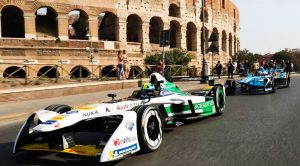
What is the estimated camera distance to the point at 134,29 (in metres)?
37.9

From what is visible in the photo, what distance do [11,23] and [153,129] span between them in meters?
30.1

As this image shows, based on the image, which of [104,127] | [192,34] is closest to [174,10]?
[192,34]

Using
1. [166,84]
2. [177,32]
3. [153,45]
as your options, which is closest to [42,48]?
[153,45]

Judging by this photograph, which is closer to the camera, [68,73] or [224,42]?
[68,73]

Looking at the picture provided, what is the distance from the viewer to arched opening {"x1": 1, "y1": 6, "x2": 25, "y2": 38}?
32.1 meters

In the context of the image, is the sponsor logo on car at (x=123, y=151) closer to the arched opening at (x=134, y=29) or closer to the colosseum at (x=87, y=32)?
the colosseum at (x=87, y=32)

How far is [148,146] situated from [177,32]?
35758mm

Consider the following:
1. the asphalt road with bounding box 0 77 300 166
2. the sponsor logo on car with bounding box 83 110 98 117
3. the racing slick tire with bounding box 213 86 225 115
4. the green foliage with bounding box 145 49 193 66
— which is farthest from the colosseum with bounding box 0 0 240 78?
the sponsor logo on car with bounding box 83 110 98 117

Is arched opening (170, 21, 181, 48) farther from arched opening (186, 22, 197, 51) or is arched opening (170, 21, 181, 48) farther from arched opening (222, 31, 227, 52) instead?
arched opening (222, 31, 227, 52)

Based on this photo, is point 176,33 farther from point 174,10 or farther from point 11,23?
point 11,23

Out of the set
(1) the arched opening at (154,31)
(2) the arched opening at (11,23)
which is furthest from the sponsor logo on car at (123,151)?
(1) the arched opening at (154,31)

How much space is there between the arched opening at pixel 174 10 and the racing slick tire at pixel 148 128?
34769 millimetres

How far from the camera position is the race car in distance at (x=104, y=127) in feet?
15.5

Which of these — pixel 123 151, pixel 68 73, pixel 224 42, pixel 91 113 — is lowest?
pixel 123 151
